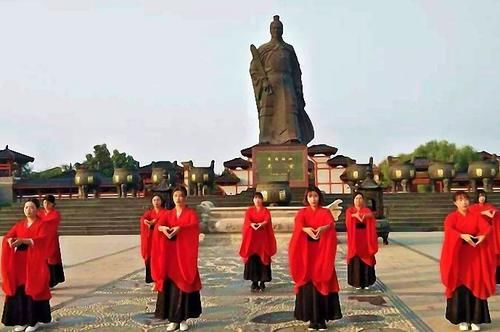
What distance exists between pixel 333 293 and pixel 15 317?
8.82 feet

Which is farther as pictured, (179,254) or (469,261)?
(179,254)

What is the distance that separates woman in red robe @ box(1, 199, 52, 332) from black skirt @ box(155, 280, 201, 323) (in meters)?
1.02

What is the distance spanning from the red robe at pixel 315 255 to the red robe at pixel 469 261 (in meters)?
0.90

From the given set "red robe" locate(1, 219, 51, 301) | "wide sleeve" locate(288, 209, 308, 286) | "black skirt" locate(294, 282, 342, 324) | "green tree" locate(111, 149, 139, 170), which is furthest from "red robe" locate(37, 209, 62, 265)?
"green tree" locate(111, 149, 139, 170)

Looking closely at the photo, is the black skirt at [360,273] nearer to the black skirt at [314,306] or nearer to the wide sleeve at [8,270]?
the black skirt at [314,306]

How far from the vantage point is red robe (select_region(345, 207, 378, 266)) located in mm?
6613

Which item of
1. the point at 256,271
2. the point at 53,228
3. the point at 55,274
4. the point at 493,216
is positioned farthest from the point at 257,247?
the point at 493,216

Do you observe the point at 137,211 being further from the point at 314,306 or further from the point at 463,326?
the point at 463,326

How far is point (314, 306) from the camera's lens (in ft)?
15.1

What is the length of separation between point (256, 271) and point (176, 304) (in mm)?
2093

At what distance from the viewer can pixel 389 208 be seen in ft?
58.9

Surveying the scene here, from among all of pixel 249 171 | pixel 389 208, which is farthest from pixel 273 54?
pixel 249 171

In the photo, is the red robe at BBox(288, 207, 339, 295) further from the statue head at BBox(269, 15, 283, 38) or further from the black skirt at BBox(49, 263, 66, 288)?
the statue head at BBox(269, 15, 283, 38)

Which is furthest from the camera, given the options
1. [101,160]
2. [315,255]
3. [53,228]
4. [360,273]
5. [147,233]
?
[101,160]
